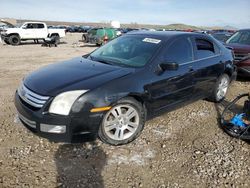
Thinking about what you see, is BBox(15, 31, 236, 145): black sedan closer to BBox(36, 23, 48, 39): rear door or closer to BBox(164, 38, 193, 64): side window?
BBox(164, 38, 193, 64): side window

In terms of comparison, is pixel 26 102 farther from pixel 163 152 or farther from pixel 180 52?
pixel 180 52

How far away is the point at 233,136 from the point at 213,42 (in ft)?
7.18

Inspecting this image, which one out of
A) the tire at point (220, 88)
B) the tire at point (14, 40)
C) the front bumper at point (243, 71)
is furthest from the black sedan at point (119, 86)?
the tire at point (14, 40)

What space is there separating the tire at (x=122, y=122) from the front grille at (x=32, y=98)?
32.3 inches

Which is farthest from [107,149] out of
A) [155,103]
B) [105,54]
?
[105,54]

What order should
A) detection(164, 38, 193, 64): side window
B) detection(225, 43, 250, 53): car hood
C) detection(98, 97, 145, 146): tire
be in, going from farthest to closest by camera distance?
detection(225, 43, 250, 53): car hood
detection(164, 38, 193, 64): side window
detection(98, 97, 145, 146): tire

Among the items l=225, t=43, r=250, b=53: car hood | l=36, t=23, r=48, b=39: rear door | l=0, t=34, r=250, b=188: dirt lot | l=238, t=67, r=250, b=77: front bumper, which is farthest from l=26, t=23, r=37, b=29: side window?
l=0, t=34, r=250, b=188: dirt lot

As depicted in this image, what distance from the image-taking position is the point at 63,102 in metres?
3.14

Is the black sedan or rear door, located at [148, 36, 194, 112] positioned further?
rear door, located at [148, 36, 194, 112]

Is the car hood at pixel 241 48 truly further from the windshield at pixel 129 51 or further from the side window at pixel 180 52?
the windshield at pixel 129 51

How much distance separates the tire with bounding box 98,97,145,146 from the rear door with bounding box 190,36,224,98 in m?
1.53

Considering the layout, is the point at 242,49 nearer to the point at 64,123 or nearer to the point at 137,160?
the point at 137,160

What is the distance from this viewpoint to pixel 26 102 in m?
3.37

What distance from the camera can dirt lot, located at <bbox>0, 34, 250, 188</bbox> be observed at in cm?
293
